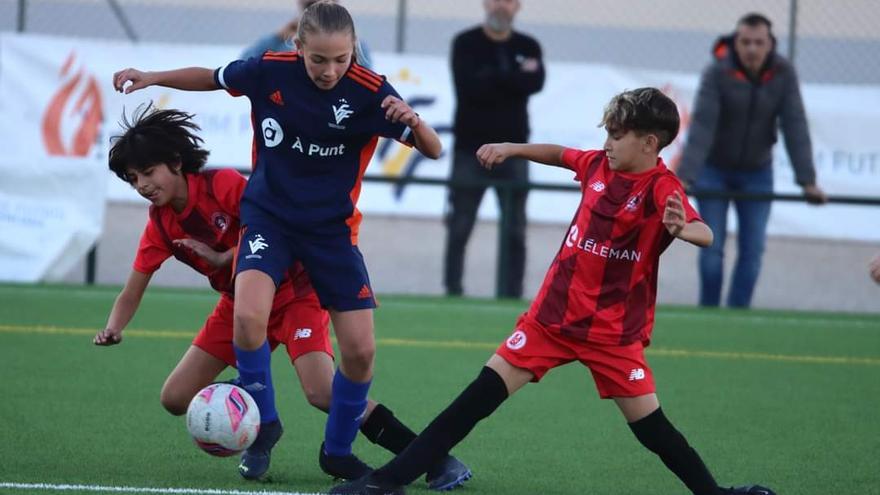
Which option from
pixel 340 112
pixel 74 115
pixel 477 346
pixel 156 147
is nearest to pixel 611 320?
pixel 340 112

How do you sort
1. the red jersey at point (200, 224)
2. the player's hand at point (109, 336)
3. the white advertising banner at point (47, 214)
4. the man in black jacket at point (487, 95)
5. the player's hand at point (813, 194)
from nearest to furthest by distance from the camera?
the player's hand at point (109, 336) → the red jersey at point (200, 224) → the player's hand at point (813, 194) → the man in black jacket at point (487, 95) → the white advertising banner at point (47, 214)

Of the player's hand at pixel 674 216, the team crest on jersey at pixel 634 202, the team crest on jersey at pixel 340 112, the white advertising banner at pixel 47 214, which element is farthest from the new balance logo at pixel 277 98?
the white advertising banner at pixel 47 214

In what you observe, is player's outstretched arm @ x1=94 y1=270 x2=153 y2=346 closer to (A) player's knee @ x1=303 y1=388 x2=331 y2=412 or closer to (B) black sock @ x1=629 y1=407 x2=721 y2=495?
(A) player's knee @ x1=303 y1=388 x2=331 y2=412

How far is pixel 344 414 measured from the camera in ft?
16.6

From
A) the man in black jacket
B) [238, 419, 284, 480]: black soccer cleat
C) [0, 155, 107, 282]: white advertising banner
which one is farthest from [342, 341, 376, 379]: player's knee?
[0, 155, 107, 282]: white advertising banner

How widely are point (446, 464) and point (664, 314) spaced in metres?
5.74

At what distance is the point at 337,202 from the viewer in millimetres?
5051

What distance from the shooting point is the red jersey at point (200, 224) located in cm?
527

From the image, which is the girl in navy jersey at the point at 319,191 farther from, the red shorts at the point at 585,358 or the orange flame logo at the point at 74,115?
the orange flame logo at the point at 74,115

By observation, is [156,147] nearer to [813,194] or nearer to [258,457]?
[258,457]

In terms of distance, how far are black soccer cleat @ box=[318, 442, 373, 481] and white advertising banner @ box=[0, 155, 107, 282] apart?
6458 mm

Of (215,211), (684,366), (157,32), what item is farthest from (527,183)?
(215,211)

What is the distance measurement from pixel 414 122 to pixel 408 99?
26.3 feet

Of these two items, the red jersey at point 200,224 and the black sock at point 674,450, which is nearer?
the black sock at point 674,450
